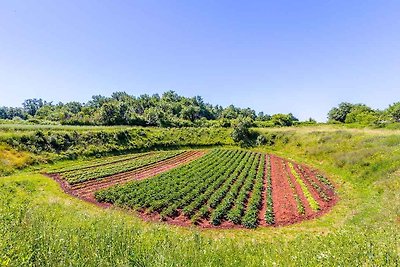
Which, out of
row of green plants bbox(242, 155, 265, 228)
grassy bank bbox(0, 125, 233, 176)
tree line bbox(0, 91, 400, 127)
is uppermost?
tree line bbox(0, 91, 400, 127)

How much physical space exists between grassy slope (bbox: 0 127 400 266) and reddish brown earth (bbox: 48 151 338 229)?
1144 millimetres

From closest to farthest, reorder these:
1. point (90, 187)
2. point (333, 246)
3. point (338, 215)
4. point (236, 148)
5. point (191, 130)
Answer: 1. point (333, 246)
2. point (338, 215)
3. point (90, 187)
4. point (236, 148)
5. point (191, 130)

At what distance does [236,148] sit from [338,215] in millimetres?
40522

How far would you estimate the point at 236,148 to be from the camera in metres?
64.1

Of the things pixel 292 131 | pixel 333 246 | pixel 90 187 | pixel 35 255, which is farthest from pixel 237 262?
pixel 292 131

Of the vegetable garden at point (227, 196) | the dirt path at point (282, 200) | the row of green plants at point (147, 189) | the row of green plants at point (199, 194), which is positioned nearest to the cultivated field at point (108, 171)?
the row of green plants at point (147, 189)

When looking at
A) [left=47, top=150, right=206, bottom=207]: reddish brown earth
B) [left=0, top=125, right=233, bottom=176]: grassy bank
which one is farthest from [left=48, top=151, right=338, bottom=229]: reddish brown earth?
[left=0, top=125, right=233, bottom=176]: grassy bank

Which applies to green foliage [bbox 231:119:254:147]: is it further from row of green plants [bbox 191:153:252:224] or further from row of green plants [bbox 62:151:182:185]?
row of green plants [bbox 191:153:252:224]

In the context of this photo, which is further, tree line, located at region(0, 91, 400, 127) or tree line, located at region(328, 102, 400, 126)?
tree line, located at region(328, 102, 400, 126)

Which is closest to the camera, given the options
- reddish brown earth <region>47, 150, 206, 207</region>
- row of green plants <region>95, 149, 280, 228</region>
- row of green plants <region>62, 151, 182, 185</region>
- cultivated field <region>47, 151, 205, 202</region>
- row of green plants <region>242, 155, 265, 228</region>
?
row of green plants <region>242, 155, 265, 228</region>

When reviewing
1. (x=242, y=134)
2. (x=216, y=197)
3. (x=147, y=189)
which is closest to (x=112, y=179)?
(x=147, y=189)

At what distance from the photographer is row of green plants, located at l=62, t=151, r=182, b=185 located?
114 feet

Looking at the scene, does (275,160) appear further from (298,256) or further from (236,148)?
(298,256)

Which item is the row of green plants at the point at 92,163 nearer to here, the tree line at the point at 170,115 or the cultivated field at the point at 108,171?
the cultivated field at the point at 108,171
